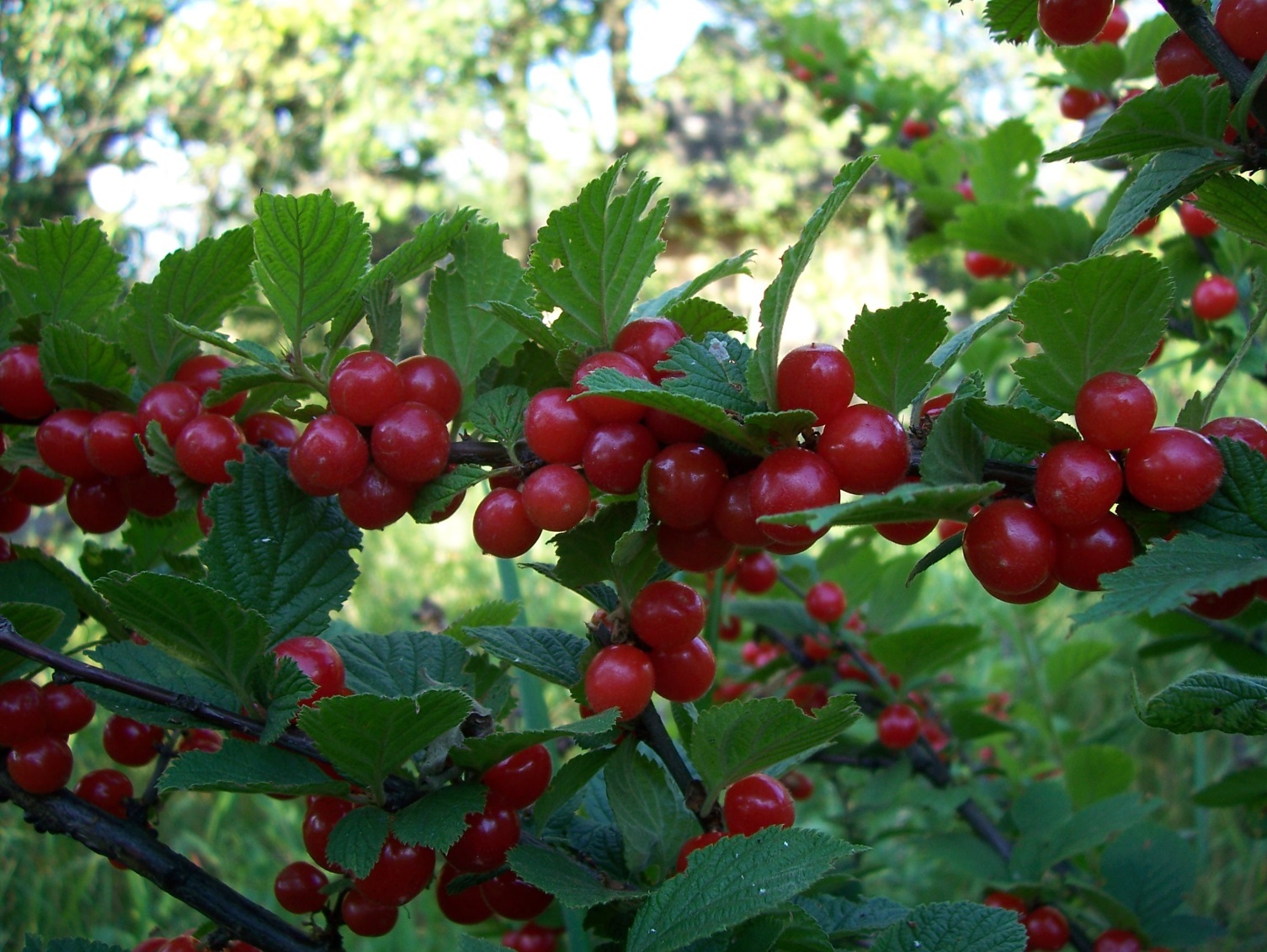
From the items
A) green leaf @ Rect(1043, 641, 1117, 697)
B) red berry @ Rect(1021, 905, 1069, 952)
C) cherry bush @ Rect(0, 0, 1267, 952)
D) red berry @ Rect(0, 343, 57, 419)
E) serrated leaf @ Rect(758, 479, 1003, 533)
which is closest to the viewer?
serrated leaf @ Rect(758, 479, 1003, 533)

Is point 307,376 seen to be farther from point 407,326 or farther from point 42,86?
point 407,326

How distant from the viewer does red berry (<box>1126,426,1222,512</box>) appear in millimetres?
485

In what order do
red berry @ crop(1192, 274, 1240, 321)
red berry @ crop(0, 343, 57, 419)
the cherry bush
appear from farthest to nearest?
1. red berry @ crop(1192, 274, 1240, 321)
2. red berry @ crop(0, 343, 57, 419)
3. the cherry bush

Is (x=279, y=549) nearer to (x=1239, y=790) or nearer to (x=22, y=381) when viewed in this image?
(x=22, y=381)

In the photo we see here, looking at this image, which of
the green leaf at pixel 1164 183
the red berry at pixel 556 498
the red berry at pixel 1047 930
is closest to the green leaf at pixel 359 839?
the red berry at pixel 556 498

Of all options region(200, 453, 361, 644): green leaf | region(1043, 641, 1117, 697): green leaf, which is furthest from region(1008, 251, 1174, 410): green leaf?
region(1043, 641, 1117, 697): green leaf

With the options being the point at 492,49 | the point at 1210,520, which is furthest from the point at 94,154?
the point at 1210,520

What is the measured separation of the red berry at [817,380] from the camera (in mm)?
530

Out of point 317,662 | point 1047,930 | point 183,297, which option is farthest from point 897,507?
point 1047,930

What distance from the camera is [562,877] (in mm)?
610

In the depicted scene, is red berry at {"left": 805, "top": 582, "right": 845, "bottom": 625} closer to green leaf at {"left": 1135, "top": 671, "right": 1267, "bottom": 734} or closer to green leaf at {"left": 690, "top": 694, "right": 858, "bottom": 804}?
green leaf at {"left": 690, "top": 694, "right": 858, "bottom": 804}

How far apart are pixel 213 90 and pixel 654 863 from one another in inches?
337

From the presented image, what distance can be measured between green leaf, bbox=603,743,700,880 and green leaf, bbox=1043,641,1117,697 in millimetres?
1293

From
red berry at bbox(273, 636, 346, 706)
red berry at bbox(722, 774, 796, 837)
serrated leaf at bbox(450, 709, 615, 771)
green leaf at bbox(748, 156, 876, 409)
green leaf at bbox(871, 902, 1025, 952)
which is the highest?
green leaf at bbox(748, 156, 876, 409)
